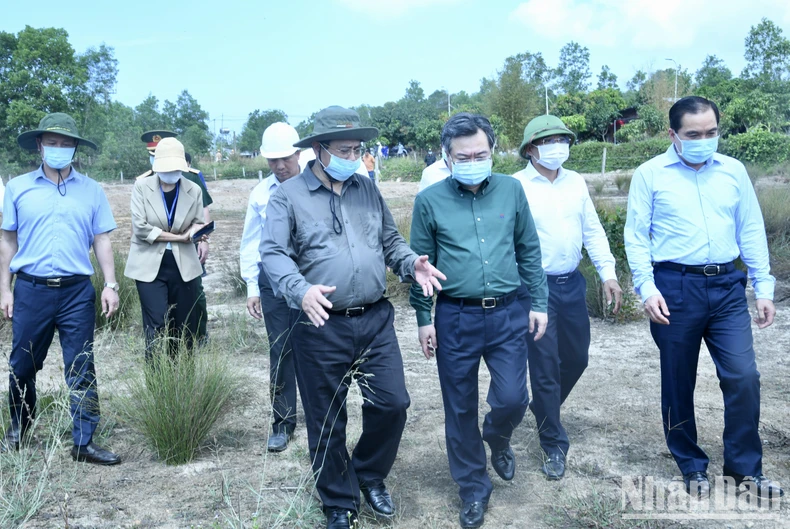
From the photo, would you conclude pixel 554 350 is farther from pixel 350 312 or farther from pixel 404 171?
pixel 404 171

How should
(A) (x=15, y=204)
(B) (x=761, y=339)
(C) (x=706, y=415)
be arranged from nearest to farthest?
(A) (x=15, y=204)
(C) (x=706, y=415)
(B) (x=761, y=339)

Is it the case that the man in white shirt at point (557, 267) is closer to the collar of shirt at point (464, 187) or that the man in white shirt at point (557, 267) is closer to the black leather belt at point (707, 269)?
the black leather belt at point (707, 269)

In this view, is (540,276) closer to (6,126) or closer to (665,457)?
(665,457)

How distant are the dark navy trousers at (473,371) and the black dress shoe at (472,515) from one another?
0.03 meters

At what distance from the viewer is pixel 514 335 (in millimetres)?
3553

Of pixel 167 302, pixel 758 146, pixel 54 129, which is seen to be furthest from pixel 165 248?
pixel 758 146

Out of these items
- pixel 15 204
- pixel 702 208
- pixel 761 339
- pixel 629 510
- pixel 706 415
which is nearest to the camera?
pixel 629 510

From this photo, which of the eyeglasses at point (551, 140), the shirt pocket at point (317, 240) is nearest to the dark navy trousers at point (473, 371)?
the shirt pocket at point (317, 240)

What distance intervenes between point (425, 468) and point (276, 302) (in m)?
1.37

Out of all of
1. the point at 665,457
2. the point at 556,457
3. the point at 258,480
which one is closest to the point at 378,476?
the point at 258,480

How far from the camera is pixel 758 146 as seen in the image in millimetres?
29000

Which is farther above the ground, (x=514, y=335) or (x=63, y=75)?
(x=63, y=75)

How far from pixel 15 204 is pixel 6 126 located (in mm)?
46267

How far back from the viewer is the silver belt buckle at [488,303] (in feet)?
11.4
